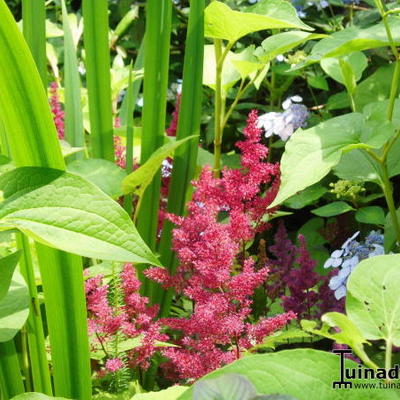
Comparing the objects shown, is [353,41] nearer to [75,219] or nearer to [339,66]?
[339,66]

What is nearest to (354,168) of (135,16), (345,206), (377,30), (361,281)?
(345,206)

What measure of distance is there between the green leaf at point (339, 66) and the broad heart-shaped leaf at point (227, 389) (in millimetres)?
974

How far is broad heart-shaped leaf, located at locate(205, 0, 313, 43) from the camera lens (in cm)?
123

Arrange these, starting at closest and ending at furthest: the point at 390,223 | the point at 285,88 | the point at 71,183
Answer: the point at 71,183, the point at 390,223, the point at 285,88

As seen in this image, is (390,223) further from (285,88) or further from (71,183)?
(285,88)

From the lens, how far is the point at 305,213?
6.18 feet

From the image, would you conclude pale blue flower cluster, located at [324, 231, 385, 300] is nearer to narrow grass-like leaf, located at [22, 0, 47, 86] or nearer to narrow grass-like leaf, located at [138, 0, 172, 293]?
narrow grass-like leaf, located at [138, 0, 172, 293]

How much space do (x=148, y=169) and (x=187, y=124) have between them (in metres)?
0.20

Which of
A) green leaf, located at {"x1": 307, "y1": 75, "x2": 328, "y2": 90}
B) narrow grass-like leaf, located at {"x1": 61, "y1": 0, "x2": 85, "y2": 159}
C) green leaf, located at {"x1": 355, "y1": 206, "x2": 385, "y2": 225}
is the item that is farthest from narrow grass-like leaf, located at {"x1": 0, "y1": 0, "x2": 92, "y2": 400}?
green leaf, located at {"x1": 307, "y1": 75, "x2": 328, "y2": 90}

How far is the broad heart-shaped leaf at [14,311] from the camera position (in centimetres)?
90

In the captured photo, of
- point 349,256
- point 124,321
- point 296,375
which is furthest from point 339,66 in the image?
point 296,375

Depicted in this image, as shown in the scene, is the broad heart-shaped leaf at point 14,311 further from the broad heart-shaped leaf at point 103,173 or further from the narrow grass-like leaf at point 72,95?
the narrow grass-like leaf at point 72,95

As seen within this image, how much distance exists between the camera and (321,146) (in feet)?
3.47

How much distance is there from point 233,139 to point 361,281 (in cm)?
155
